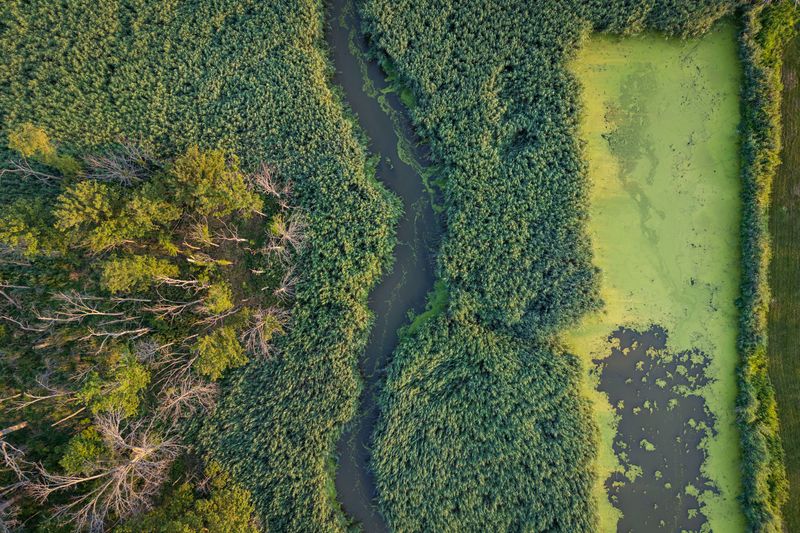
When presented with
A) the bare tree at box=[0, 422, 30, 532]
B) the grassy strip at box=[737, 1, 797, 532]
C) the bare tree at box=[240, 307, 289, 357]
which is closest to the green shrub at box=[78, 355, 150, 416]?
the bare tree at box=[0, 422, 30, 532]

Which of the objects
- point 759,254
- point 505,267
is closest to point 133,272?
point 505,267

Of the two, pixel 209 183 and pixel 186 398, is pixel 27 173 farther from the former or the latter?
pixel 186 398

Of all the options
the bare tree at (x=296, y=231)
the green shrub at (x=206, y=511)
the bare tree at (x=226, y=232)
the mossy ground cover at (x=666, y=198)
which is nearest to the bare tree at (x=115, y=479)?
the green shrub at (x=206, y=511)

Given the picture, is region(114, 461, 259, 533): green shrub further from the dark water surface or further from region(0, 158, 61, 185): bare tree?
the dark water surface

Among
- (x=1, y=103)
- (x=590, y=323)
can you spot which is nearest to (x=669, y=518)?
(x=590, y=323)

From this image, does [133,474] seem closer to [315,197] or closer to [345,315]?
[345,315]
